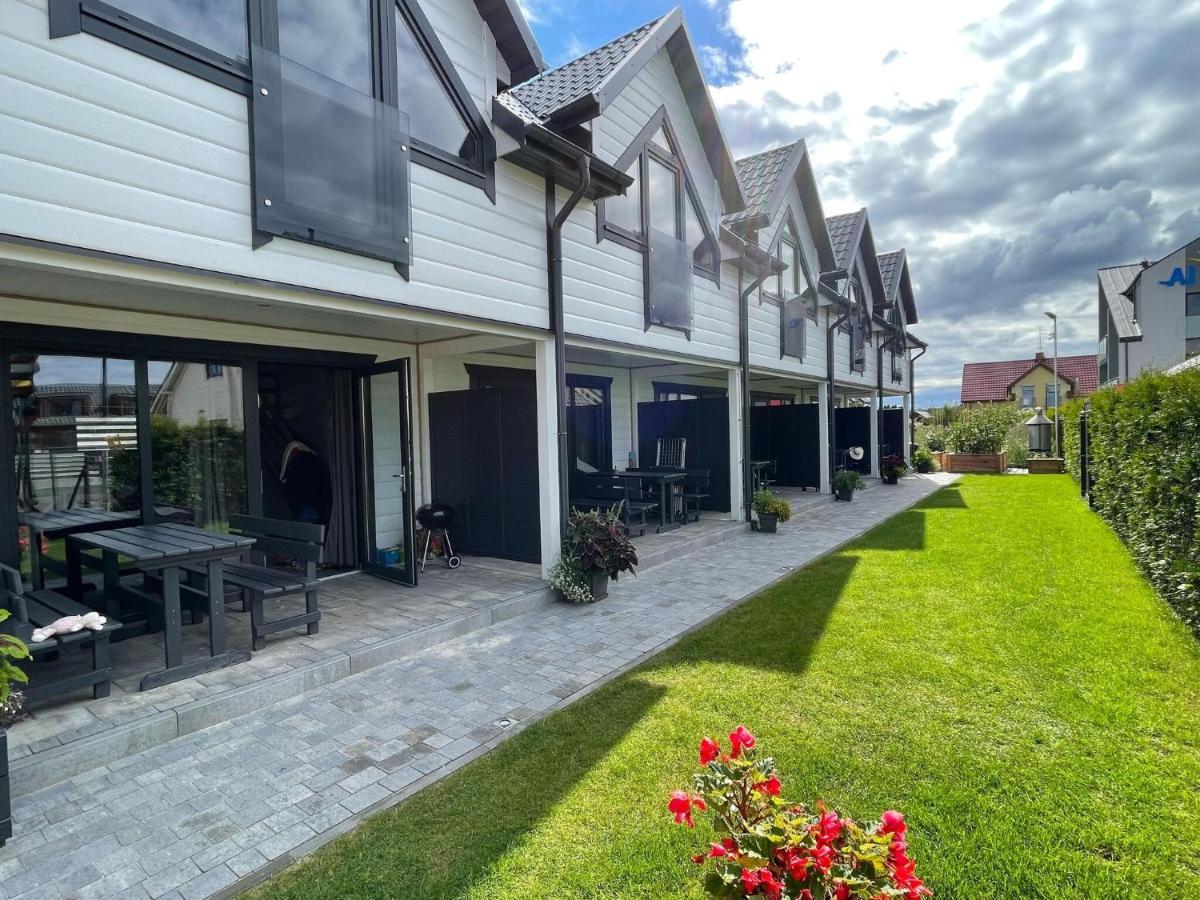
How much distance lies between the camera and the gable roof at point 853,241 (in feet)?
50.2

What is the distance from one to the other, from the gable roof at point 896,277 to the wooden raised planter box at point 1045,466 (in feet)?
22.6

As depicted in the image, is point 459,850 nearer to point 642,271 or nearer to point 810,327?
point 642,271

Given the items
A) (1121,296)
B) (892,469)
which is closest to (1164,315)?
(1121,296)

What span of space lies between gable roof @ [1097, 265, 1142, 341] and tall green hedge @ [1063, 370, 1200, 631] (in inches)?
1077

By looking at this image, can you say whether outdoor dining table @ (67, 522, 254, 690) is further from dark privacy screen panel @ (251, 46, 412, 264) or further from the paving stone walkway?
dark privacy screen panel @ (251, 46, 412, 264)

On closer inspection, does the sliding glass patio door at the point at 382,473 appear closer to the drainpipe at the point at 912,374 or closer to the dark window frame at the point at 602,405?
the dark window frame at the point at 602,405

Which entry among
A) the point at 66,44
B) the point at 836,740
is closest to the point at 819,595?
the point at 836,740

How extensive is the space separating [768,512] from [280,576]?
740cm

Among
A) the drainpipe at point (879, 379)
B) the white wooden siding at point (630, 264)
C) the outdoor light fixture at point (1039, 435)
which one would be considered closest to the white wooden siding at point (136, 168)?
the white wooden siding at point (630, 264)

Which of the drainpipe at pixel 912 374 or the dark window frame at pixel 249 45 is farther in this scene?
the drainpipe at pixel 912 374

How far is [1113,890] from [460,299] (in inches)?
202

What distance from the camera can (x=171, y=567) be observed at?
382 cm

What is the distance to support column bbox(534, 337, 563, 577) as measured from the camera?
6.16 m

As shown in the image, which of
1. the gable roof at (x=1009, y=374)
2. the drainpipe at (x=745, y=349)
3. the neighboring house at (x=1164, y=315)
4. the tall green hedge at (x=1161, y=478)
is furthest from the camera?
the gable roof at (x=1009, y=374)
